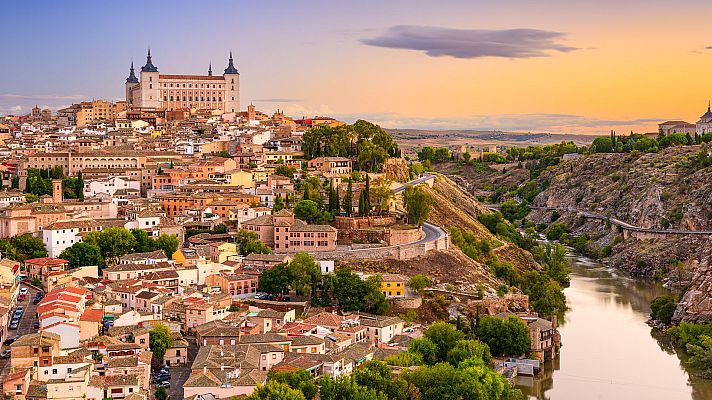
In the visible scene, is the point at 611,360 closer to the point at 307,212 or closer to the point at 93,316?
the point at 307,212

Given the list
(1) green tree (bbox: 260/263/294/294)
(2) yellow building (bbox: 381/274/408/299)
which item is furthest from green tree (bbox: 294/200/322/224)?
(1) green tree (bbox: 260/263/294/294)

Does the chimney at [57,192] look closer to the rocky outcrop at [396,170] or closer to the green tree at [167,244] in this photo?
the green tree at [167,244]

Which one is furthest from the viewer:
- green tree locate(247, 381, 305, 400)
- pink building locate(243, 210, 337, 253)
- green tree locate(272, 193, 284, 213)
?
green tree locate(272, 193, 284, 213)

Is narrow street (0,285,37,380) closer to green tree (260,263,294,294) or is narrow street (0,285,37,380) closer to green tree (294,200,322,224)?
green tree (260,263,294,294)

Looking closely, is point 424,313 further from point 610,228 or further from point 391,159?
point 610,228

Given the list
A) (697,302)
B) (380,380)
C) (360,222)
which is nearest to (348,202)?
(360,222)

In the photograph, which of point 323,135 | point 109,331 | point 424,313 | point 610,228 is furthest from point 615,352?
point 610,228

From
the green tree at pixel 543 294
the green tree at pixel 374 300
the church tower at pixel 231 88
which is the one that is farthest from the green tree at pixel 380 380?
the church tower at pixel 231 88
